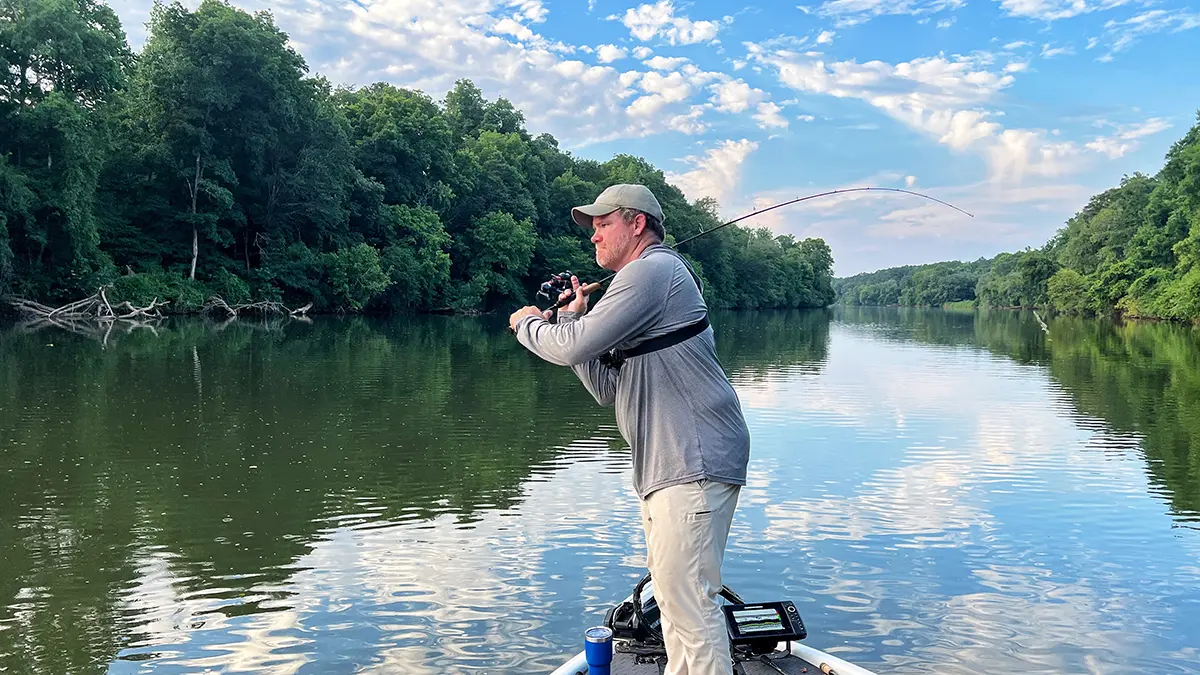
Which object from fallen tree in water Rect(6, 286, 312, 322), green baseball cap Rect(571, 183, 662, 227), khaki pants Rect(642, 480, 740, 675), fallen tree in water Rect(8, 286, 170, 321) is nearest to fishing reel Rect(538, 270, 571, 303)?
green baseball cap Rect(571, 183, 662, 227)

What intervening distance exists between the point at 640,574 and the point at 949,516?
12.9ft

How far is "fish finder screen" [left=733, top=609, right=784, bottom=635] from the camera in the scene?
173 inches

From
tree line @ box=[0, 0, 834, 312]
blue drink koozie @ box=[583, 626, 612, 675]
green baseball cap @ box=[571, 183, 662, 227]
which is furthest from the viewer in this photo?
tree line @ box=[0, 0, 834, 312]

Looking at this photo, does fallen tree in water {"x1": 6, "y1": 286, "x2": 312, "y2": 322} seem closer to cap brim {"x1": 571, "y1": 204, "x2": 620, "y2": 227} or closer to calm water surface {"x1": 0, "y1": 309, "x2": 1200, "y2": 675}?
calm water surface {"x1": 0, "y1": 309, "x2": 1200, "y2": 675}

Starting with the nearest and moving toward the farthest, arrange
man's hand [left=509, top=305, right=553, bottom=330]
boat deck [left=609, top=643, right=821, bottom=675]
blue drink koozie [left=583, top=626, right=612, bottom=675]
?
1. man's hand [left=509, top=305, right=553, bottom=330]
2. blue drink koozie [left=583, top=626, right=612, bottom=675]
3. boat deck [left=609, top=643, right=821, bottom=675]

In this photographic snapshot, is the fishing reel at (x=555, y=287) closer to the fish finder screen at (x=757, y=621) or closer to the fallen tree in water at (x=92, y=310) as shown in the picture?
the fish finder screen at (x=757, y=621)

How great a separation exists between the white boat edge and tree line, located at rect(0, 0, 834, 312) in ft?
124

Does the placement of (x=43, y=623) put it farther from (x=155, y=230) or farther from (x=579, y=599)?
(x=155, y=230)

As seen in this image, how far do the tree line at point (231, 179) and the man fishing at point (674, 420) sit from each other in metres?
38.3

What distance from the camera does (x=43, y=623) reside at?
19.0 ft

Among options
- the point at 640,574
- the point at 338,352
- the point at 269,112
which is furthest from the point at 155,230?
the point at 640,574

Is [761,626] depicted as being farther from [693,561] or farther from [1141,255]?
[1141,255]

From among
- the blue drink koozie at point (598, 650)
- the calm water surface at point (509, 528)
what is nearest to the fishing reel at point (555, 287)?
the blue drink koozie at point (598, 650)

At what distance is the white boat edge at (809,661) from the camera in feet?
13.7
